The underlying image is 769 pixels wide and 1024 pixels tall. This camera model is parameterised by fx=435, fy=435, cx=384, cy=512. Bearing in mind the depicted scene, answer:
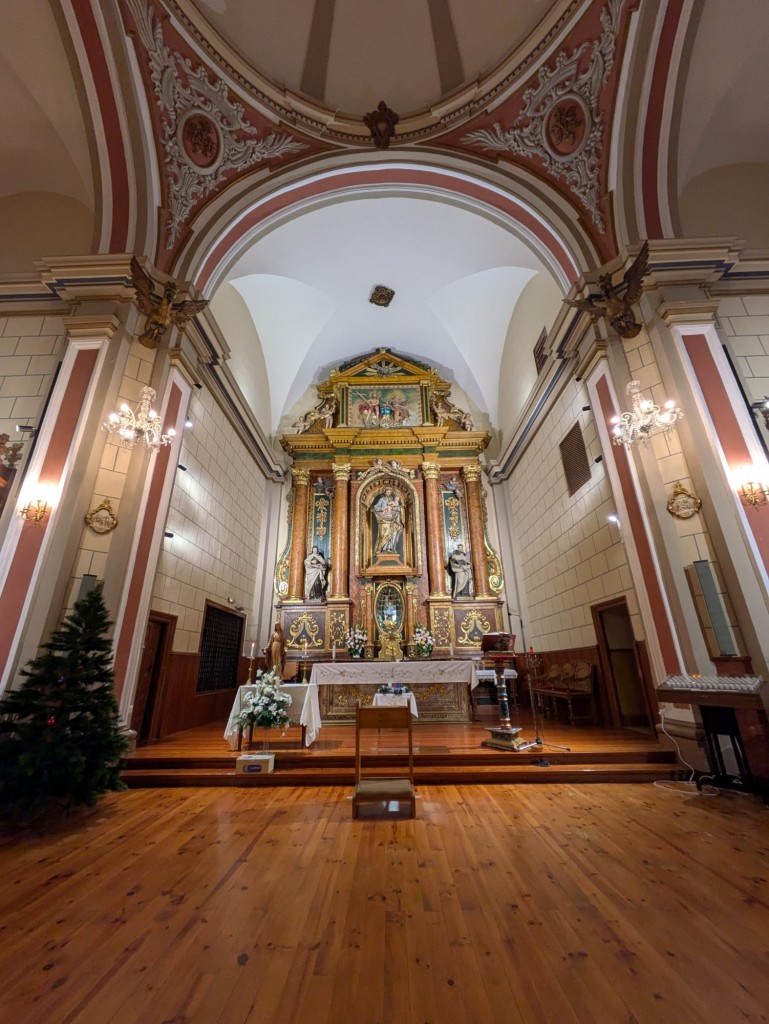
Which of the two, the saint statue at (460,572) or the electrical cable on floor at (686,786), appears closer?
the electrical cable on floor at (686,786)

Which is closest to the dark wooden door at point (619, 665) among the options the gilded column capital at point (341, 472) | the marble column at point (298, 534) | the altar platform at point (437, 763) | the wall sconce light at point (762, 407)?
the altar platform at point (437, 763)

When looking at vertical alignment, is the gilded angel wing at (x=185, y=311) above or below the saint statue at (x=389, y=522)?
above

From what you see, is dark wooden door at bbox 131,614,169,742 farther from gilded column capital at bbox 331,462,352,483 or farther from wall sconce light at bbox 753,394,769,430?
wall sconce light at bbox 753,394,769,430

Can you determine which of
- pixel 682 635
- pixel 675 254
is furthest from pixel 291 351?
pixel 682 635

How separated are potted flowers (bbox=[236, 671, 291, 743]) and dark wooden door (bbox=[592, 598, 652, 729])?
14.7ft

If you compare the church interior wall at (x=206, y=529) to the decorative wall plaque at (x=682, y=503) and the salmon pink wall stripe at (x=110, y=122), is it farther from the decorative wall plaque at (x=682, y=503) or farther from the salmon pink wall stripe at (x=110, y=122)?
the decorative wall plaque at (x=682, y=503)

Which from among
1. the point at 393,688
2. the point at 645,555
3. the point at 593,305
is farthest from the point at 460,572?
the point at 593,305

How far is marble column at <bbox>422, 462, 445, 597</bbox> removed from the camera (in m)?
10.2

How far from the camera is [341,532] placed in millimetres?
10617

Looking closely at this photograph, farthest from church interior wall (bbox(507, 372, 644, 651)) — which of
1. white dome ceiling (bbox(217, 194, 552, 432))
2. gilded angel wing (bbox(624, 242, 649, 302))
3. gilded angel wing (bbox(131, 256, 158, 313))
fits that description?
gilded angel wing (bbox(131, 256, 158, 313))

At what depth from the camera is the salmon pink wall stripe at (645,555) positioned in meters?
4.46

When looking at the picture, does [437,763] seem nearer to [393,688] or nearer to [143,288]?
[393,688]

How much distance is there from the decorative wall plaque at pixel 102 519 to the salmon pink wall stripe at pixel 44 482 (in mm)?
375

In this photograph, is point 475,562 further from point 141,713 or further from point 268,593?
point 141,713
